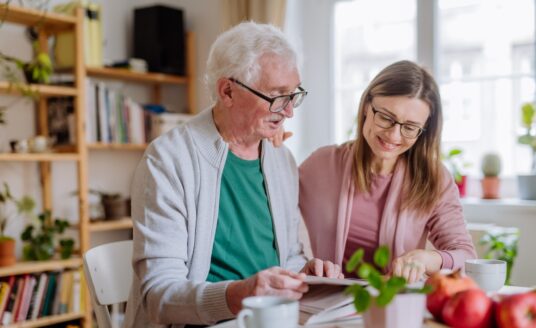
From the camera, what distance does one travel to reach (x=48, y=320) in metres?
2.70

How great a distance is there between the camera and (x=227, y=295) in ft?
3.86

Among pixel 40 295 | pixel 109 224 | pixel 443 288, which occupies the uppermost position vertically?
pixel 443 288

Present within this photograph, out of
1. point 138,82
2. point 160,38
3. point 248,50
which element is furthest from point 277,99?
point 138,82

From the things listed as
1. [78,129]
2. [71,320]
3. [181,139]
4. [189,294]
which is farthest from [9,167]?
[189,294]

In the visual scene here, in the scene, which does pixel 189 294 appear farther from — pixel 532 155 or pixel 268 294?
pixel 532 155

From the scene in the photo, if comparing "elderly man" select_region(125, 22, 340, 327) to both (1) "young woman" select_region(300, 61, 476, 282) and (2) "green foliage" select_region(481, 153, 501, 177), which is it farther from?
(2) "green foliage" select_region(481, 153, 501, 177)

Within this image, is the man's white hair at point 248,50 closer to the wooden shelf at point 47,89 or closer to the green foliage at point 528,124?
the wooden shelf at point 47,89

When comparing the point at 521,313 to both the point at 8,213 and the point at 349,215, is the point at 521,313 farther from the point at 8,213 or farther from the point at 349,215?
the point at 8,213

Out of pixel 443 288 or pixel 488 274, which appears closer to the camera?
pixel 443 288

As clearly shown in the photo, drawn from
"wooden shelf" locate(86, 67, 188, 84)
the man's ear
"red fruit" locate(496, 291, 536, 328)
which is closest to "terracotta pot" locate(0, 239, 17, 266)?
"wooden shelf" locate(86, 67, 188, 84)

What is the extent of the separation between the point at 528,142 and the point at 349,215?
1366 mm

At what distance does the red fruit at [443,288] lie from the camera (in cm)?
96

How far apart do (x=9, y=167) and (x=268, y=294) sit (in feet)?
7.43

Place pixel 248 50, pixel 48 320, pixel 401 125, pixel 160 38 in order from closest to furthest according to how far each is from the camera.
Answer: pixel 248 50 < pixel 401 125 < pixel 48 320 < pixel 160 38
